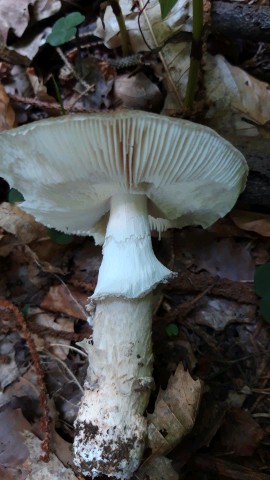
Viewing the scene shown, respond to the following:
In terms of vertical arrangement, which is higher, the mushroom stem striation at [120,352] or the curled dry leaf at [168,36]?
the curled dry leaf at [168,36]

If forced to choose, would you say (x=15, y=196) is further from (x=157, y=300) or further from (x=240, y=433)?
(x=240, y=433)

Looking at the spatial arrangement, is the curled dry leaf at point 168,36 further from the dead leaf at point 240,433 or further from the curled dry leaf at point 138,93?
the dead leaf at point 240,433

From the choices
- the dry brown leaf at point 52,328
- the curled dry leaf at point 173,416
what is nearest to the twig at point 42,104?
the dry brown leaf at point 52,328

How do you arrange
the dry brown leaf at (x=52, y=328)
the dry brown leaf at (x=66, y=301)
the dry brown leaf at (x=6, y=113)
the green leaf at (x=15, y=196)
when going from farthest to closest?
the dry brown leaf at (x=6, y=113), the green leaf at (x=15, y=196), the dry brown leaf at (x=66, y=301), the dry brown leaf at (x=52, y=328)

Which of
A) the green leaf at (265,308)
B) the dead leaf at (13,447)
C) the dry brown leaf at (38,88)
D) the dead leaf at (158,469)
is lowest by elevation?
the dead leaf at (13,447)

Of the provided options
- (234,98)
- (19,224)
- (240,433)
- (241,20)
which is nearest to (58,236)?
(19,224)

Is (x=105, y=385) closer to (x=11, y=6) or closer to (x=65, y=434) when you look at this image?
(x=65, y=434)

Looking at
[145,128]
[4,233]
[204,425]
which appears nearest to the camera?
[145,128]

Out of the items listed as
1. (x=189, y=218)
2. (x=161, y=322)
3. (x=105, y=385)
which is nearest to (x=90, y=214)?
(x=189, y=218)
